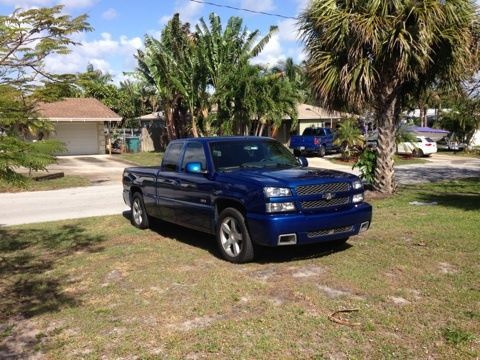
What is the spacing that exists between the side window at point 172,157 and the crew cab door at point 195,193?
0.25m

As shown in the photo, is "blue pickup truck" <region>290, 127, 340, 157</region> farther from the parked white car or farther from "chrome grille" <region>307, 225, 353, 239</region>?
"chrome grille" <region>307, 225, 353, 239</region>

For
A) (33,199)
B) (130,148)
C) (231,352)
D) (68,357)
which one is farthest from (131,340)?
(130,148)

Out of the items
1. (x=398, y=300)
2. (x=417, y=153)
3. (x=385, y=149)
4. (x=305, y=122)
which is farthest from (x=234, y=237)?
(x=305, y=122)

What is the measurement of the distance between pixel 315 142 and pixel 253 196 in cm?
2498

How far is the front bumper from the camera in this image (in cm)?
626

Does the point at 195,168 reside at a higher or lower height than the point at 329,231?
higher

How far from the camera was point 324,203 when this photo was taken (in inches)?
Result: 260

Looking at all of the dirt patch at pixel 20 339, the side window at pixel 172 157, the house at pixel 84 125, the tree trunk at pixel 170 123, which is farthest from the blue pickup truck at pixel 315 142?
the dirt patch at pixel 20 339

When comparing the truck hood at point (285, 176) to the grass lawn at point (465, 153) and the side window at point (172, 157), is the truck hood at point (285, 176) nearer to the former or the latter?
the side window at point (172, 157)

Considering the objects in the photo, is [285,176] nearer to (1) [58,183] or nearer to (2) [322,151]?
(1) [58,183]

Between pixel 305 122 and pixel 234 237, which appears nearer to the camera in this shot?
pixel 234 237

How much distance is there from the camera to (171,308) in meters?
5.18

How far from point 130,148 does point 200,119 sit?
8.81 metres

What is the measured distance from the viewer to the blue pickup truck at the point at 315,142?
31.1 m
